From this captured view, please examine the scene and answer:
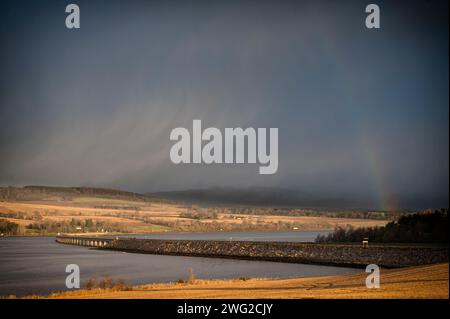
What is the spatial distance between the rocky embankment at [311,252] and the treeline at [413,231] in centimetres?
835

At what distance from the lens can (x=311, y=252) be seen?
203 feet

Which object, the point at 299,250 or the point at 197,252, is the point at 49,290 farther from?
the point at 197,252

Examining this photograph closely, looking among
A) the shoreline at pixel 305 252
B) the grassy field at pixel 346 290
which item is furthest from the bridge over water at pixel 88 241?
the grassy field at pixel 346 290

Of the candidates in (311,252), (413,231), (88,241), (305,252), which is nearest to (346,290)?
(311,252)

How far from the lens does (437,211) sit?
6322 cm

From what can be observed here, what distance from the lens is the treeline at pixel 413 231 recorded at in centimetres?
5869

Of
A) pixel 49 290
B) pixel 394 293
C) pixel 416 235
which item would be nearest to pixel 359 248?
pixel 416 235

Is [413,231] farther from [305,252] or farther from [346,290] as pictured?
[346,290]

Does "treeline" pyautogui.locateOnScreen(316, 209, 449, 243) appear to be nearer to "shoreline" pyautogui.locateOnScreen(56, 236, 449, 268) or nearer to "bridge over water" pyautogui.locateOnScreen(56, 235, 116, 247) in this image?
"shoreline" pyautogui.locateOnScreen(56, 236, 449, 268)

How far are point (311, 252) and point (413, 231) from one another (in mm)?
12497

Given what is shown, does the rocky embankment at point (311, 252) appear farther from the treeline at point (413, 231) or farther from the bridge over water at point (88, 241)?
the bridge over water at point (88, 241)

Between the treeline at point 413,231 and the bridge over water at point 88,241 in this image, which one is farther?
the bridge over water at point 88,241

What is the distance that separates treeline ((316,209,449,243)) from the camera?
193ft
